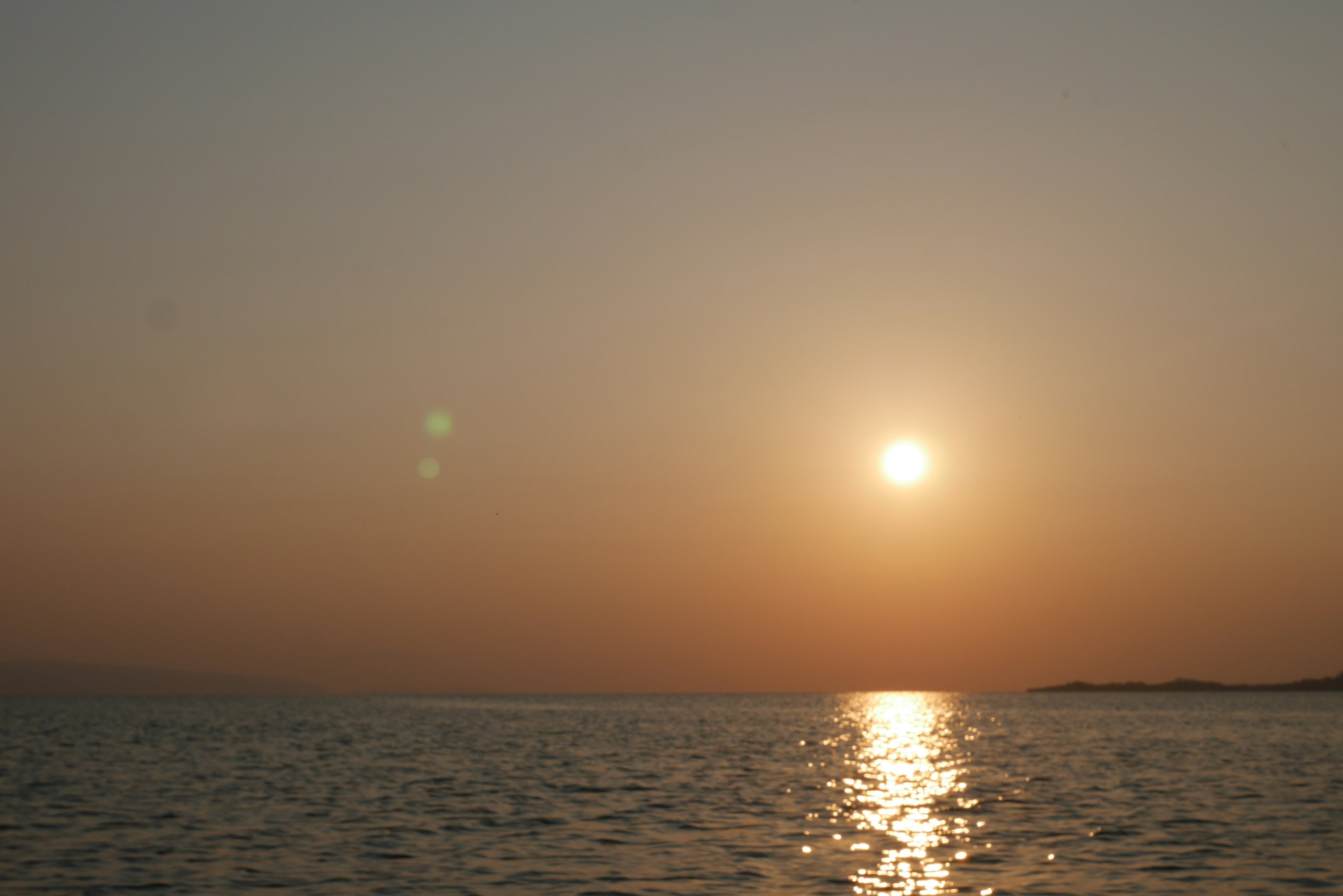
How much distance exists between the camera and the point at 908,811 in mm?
44469

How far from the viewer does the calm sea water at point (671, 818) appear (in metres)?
30.2

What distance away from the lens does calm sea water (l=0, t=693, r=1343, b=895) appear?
30.2 metres

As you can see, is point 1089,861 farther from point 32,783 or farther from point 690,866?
point 32,783

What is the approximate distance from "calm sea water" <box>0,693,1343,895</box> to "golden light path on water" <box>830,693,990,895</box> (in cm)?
17

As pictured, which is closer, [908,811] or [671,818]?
[671,818]

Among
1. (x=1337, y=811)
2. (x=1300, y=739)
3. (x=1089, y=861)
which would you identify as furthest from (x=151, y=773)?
(x=1300, y=739)

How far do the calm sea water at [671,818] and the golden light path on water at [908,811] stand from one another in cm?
17

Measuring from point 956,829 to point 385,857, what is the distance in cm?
1814

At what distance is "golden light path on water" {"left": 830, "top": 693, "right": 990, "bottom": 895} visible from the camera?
98.6 feet

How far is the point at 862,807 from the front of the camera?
4544 centimetres

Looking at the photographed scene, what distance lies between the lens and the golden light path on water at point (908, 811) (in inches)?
1184

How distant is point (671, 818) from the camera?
4178 cm

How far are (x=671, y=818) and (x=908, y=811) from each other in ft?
30.4

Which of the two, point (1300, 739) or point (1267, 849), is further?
point (1300, 739)
